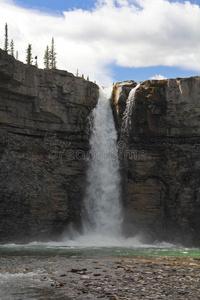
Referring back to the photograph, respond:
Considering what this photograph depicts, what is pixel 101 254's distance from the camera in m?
22.2

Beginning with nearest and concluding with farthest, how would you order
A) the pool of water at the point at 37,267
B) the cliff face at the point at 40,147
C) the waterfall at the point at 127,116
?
the pool of water at the point at 37,267
the cliff face at the point at 40,147
the waterfall at the point at 127,116

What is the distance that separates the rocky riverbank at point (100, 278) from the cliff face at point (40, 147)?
9.14m

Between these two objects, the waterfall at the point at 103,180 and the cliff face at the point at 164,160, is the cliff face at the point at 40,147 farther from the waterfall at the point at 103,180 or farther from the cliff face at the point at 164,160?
the cliff face at the point at 164,160

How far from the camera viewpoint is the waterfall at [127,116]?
32719mm

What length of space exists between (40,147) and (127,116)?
748 centimetres

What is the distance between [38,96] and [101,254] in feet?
45.1

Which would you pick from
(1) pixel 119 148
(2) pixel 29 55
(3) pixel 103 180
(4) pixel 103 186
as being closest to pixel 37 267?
(4) pixel 103 186

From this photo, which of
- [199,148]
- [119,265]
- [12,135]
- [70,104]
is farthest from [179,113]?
[119,265]

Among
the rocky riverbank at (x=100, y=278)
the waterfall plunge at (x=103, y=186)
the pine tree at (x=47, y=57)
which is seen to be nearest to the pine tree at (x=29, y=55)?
the pine tree at (x=47, y=57)

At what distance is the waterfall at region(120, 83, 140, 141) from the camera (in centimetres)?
3272

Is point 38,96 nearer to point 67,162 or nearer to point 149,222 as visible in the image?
point 67,162

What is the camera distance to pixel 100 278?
1480 cm

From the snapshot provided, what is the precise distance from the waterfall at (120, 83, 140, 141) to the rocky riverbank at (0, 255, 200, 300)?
1456 centimetres

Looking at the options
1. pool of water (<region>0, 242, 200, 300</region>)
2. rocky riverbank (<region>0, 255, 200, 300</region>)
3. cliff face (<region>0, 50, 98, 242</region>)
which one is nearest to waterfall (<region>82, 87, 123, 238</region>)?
cliff face (<region>0, 50, 98, 242</region>)
